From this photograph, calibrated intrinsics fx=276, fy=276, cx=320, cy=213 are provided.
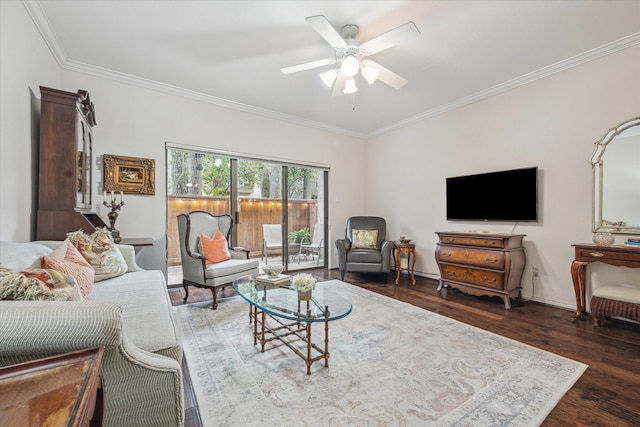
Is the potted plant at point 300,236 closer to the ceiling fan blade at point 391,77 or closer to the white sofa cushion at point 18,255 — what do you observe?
the ceiling fan blade at point 391,77

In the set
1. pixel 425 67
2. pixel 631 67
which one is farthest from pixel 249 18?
pixel 631 67

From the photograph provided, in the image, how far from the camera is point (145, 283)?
85.7 inches

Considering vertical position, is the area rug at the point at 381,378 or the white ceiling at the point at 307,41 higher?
the white ceiling at the point at 307,41

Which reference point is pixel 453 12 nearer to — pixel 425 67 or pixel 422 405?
pixel 425 67

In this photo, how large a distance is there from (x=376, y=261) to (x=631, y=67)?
345 cm

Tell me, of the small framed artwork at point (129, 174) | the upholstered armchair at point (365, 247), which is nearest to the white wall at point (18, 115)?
the small framed artwork at point (129, 174)

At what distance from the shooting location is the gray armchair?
311cm

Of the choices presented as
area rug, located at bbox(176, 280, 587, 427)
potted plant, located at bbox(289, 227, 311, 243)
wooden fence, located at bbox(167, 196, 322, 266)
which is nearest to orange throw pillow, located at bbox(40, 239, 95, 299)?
area rug, located at bbox(176, 280, 587, 427)

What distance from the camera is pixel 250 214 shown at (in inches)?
186

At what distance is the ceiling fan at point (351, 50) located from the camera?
2098 millimetres

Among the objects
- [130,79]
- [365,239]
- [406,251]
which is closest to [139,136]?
[130,79]

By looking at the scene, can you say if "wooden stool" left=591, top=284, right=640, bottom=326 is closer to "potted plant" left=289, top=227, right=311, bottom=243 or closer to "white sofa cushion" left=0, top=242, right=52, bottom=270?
"potted plant" left=289, top=227, right=311, bottom=243

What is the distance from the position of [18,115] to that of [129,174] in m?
Answer: 1.38

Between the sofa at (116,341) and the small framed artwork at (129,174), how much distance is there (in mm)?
1816
